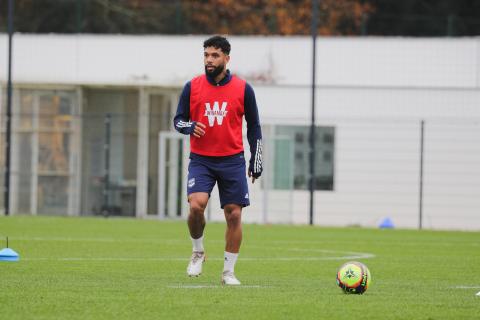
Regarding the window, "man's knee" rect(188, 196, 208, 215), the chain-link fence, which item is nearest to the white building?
the window

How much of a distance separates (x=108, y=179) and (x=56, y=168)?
2603mm

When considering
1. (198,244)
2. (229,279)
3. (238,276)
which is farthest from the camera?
(238,276)

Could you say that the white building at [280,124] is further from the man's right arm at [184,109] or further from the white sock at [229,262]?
the white sock at [229,262]

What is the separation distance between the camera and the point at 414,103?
108ft

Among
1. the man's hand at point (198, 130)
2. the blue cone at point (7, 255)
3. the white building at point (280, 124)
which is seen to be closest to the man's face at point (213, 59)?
the man's hand at point (198, 130)

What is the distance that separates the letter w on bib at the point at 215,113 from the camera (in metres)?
11.2

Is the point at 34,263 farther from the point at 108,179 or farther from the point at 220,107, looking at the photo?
the point at 108,179

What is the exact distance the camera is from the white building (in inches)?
1257

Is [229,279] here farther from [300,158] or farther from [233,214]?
[300,158]

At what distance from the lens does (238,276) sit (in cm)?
1218

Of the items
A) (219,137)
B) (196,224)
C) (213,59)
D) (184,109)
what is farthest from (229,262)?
(213,59)

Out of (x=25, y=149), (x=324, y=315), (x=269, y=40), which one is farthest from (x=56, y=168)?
(x=324, y=315)

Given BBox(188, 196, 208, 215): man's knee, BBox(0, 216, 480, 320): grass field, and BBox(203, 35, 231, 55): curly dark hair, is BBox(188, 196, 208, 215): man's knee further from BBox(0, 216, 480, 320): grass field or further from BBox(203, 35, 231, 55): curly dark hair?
BBox(203, 35, 231, 55): curly dark hair

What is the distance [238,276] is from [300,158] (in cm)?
2077
